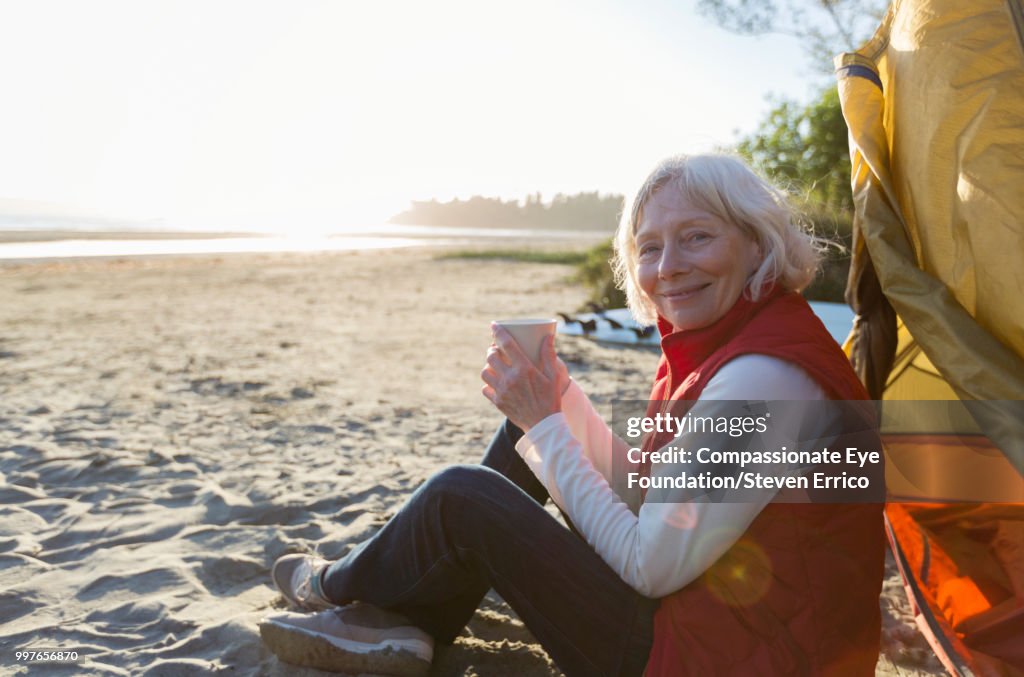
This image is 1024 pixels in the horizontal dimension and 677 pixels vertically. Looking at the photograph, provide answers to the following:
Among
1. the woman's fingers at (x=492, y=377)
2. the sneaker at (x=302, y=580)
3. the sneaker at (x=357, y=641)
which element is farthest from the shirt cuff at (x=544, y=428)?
the sneaker at (x=302, y=580)

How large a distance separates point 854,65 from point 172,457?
3.79 meters

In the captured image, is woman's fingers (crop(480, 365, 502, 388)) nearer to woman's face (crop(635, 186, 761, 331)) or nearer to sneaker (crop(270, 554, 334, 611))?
woman's face (crop(635, 186, 761, 331))

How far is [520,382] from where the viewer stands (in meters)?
1.82

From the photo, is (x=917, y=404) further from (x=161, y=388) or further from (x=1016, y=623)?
(x=161, y=388)

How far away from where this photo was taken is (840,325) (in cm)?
629

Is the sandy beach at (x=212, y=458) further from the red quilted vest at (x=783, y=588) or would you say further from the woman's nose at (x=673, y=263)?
the woman's nose at (x=673, y=263)

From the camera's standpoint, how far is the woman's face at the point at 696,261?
180 cm

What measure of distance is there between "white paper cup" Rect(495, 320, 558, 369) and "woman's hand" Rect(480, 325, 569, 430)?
0.01 m

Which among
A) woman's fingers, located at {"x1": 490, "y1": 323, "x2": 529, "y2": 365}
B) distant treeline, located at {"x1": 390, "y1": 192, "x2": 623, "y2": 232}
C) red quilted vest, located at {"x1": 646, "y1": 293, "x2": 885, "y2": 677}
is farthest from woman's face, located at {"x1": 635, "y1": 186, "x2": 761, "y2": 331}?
distant treeline, located at {"x1": 390, "y1": 192, "x2": 623, "y2": 232}

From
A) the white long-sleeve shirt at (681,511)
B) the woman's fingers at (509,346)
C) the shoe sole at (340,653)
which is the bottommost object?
the shoe sole at (340,653)

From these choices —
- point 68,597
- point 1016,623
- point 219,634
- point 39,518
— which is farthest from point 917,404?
point 39,518

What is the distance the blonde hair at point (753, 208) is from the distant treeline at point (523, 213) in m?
116

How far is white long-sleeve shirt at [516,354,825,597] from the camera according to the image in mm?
1502

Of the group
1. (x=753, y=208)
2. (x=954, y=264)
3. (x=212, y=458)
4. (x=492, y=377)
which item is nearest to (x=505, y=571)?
(x=492, y=377)
